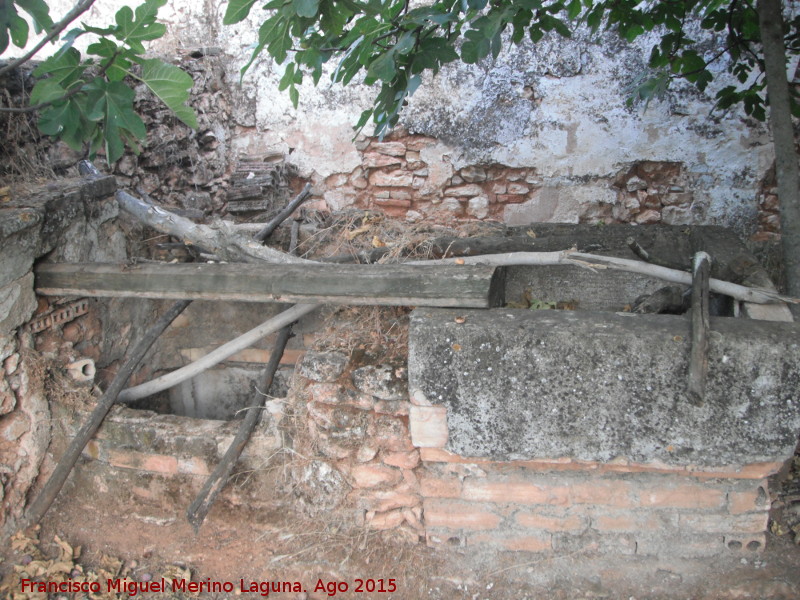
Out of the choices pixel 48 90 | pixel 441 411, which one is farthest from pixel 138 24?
pixel 441 411

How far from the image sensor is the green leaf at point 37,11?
6.74 feet

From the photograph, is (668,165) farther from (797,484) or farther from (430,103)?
(797,484)

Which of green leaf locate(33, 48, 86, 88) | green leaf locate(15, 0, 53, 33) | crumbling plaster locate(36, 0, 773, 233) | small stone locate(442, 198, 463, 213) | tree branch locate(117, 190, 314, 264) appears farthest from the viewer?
small stone locate(442, 198, 463, 213)

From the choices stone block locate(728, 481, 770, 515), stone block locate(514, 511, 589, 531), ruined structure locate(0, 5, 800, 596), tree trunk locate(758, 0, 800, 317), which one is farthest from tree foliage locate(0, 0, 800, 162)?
stone block locate(728, 481, 770, 515)

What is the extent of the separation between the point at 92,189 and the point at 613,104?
12.9 feet

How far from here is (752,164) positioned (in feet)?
16.4

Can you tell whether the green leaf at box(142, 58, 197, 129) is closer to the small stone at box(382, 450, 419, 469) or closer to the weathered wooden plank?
the weathered wooden plank

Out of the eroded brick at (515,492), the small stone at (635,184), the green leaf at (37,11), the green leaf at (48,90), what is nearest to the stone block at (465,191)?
the small stone at (635,184)

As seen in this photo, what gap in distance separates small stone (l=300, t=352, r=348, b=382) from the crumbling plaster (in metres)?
3.16

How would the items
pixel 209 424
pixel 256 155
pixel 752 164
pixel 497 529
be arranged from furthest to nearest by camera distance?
1. pixel 256 155
2. pixel 752 164
3. pixel 209 424
4. pixel 497 529

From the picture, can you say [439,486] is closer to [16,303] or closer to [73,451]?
[73,451]

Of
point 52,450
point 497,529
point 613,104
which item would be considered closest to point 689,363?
point 497,529

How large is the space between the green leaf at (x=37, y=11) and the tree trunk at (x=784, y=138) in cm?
292

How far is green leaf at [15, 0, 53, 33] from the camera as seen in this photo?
2055 millimetres
